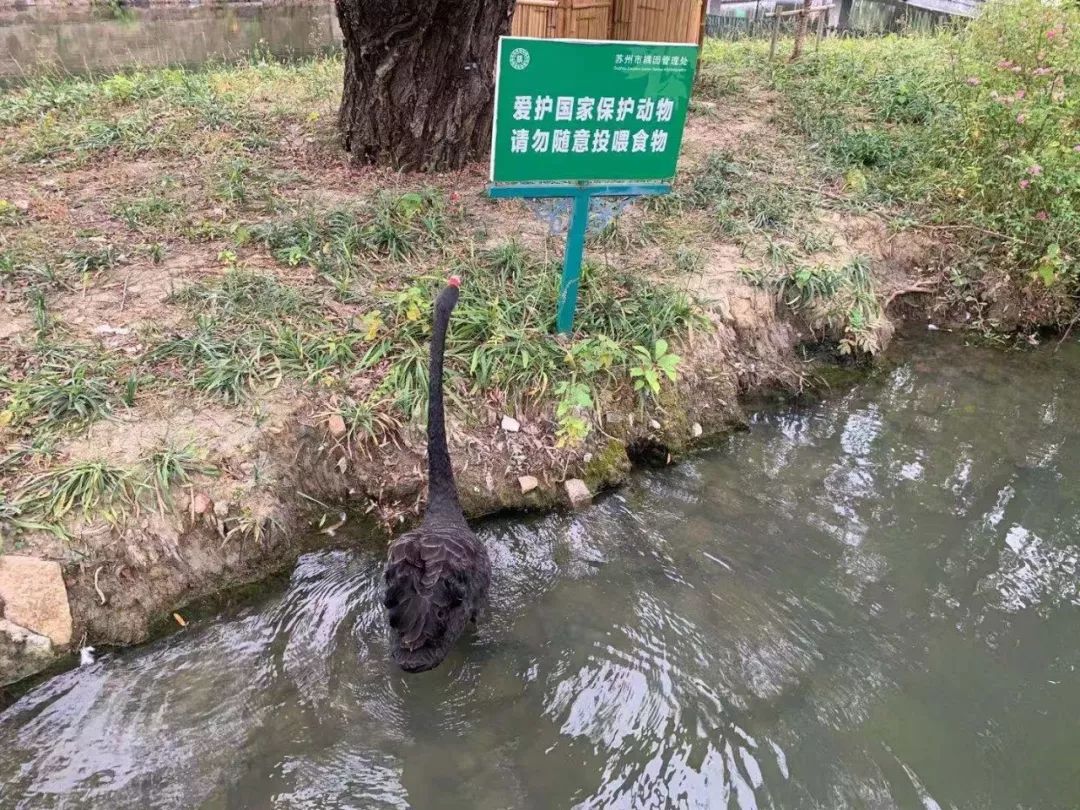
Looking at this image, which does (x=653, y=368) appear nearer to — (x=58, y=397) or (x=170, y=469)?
(x=170, y=469)

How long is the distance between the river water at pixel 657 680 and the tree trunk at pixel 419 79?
11.9 ft

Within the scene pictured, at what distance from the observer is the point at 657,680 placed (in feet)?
9.86

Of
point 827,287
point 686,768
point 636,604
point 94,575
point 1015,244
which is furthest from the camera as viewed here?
point 1015,244

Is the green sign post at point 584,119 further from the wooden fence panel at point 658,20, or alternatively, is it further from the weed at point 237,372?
the wooden fence panel at point 658,20

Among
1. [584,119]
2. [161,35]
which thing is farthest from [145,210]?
[161,35]

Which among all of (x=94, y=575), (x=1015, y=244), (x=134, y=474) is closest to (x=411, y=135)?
(x=134, y=474)

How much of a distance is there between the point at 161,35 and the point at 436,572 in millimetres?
20674

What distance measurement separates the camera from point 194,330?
4.05m

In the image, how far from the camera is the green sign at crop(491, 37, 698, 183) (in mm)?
3309

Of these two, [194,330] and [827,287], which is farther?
[827,287]

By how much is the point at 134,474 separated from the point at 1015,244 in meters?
6.56

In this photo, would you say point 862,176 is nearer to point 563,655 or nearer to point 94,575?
point 563,655

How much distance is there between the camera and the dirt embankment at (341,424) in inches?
124

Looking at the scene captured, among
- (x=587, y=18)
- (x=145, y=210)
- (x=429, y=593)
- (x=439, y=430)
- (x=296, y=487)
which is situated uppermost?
(x=587, y=18)
